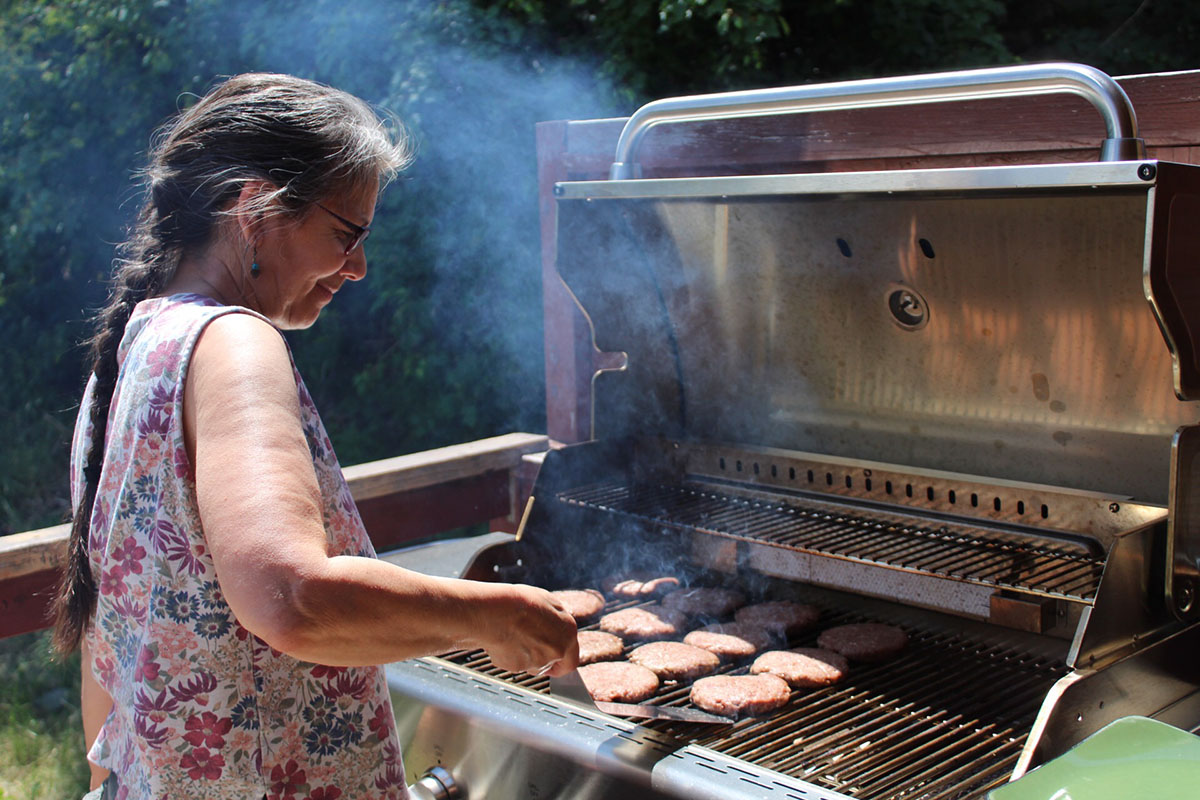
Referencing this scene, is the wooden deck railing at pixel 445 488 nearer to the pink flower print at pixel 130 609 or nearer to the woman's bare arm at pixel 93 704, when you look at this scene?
the woman's bare arm at pixel 93 704

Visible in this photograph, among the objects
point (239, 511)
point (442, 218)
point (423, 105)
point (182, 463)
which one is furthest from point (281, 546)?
point (442, 218)

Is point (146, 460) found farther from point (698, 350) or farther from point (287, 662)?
point (698, 350)

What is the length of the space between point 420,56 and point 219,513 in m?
5.99

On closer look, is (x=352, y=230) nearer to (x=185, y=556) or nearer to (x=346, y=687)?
(x=185, y=556)

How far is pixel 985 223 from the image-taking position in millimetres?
2396

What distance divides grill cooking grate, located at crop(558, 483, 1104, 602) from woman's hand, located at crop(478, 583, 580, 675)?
890mm

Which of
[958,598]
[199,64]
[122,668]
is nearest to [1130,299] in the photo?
[958,598]

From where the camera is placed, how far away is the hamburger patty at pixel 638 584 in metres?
2.87

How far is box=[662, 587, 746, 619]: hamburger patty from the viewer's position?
2.73m

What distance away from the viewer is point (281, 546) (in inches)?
46.1

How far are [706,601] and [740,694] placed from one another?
0.61m

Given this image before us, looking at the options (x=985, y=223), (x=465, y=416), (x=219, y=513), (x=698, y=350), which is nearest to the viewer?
(x=219, y=513)

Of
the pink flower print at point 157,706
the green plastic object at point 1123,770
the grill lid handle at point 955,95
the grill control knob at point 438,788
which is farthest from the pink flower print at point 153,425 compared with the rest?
the grill lid handle at point 955,95

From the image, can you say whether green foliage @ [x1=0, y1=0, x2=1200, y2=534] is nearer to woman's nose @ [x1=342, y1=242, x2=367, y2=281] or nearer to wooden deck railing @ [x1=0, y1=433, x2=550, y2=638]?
wooden deck railing @ [x1=0, y1=433, x2=550, y2=638]
